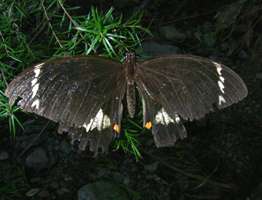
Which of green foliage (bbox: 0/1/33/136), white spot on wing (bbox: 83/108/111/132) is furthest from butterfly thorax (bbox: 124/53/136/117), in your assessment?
green foliage (bbox: 0/1/33/136)

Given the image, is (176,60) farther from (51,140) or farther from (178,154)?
(51,140)

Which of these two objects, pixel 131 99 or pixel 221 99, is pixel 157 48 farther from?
pixel 221 99

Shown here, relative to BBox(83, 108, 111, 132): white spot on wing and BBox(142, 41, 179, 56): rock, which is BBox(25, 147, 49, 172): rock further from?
BBox(142, 41, 179, 56): rock

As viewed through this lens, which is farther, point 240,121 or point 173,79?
point 240,121

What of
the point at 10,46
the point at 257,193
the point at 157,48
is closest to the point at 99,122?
the point at 10,46

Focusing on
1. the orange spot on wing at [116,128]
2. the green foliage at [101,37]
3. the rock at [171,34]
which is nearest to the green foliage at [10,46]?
the green foliage at [101,37]

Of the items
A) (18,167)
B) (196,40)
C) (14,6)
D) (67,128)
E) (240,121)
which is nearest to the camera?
(67,128)

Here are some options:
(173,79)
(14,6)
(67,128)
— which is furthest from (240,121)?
(14,6)

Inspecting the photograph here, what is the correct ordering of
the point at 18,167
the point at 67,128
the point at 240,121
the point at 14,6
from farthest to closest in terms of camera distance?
1. the point at 240,121
2. the point at 18,167
3. the point at 14,6
4. the point at 67,128
